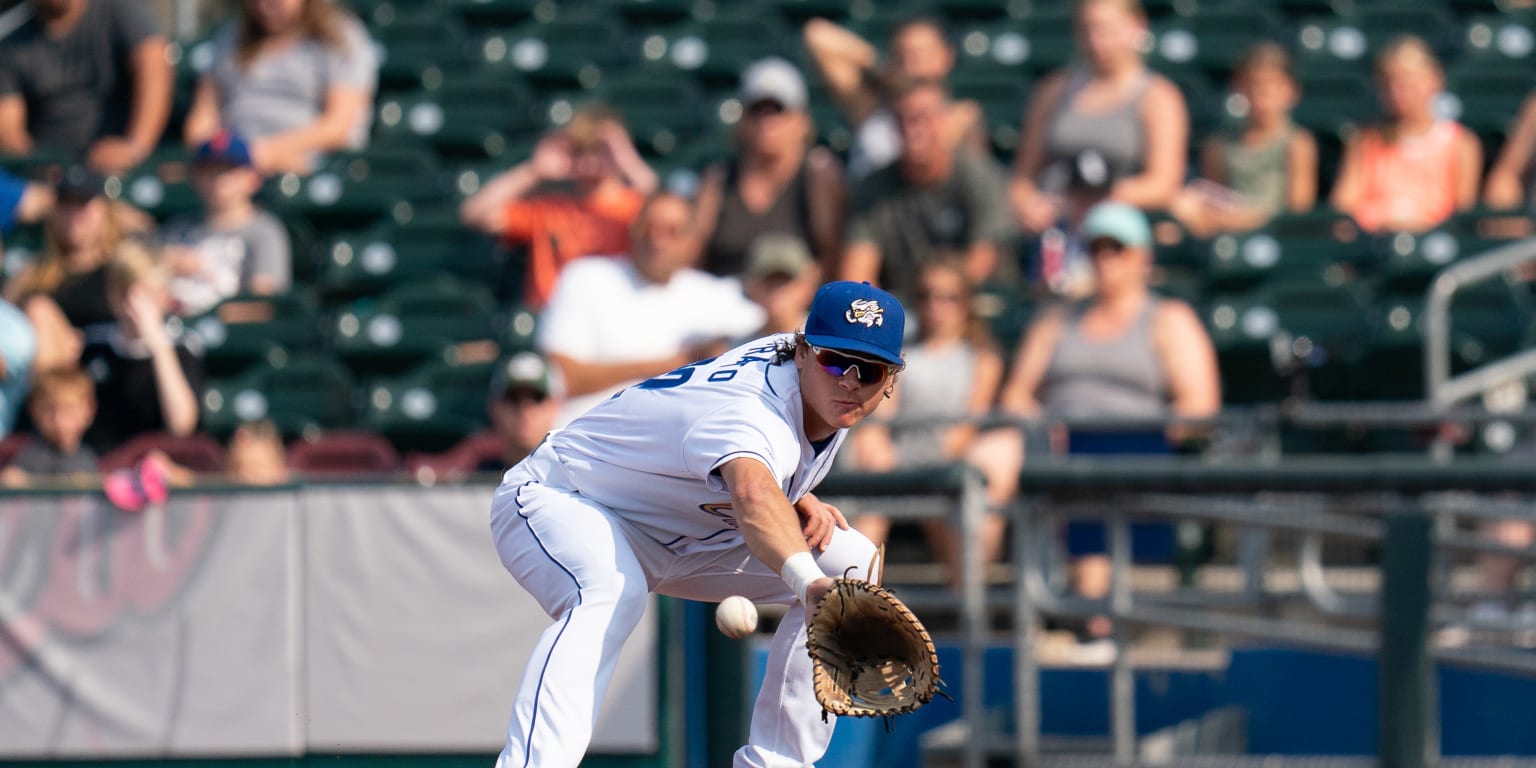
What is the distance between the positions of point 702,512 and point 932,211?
147 inches

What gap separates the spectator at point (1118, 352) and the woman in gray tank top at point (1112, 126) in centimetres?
114

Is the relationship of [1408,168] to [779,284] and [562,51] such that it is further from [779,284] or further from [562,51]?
[562,51]

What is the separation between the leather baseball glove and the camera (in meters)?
3.95

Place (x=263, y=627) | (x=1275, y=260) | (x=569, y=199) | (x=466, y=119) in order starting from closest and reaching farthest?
(x=263, y=627), (x=1275, y=260), (x=569, y=199), (x=466, y=119)

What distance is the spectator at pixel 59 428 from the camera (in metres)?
7.15

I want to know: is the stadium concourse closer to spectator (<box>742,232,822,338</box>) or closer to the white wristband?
spectator (<box>742,232,822,338</box>)

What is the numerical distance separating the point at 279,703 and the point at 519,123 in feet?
16.0

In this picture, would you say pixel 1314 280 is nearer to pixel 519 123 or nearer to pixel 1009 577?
pixel 1009 577

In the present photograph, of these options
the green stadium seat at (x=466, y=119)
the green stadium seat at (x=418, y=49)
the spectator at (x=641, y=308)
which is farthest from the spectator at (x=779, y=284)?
the green stadium seat at (x=418, y=49)

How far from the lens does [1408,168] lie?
8.55m

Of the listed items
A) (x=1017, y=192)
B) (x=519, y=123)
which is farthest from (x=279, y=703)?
(x=519, y=123)

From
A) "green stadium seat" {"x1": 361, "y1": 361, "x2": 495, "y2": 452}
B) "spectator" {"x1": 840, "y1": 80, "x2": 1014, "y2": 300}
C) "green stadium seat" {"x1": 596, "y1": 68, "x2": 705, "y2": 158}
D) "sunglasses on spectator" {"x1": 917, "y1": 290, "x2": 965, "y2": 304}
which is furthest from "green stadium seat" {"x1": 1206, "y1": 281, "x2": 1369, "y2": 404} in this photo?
"green stadium seat" {"x1": 596, "y1": 68, "x2": 705, "y2": 158}

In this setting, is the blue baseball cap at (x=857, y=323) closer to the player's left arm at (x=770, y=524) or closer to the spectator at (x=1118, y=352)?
the player's left arm at (x=770, y=524)

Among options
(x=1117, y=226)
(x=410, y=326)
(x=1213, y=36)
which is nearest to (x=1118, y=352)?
(x=1117, y=226)
